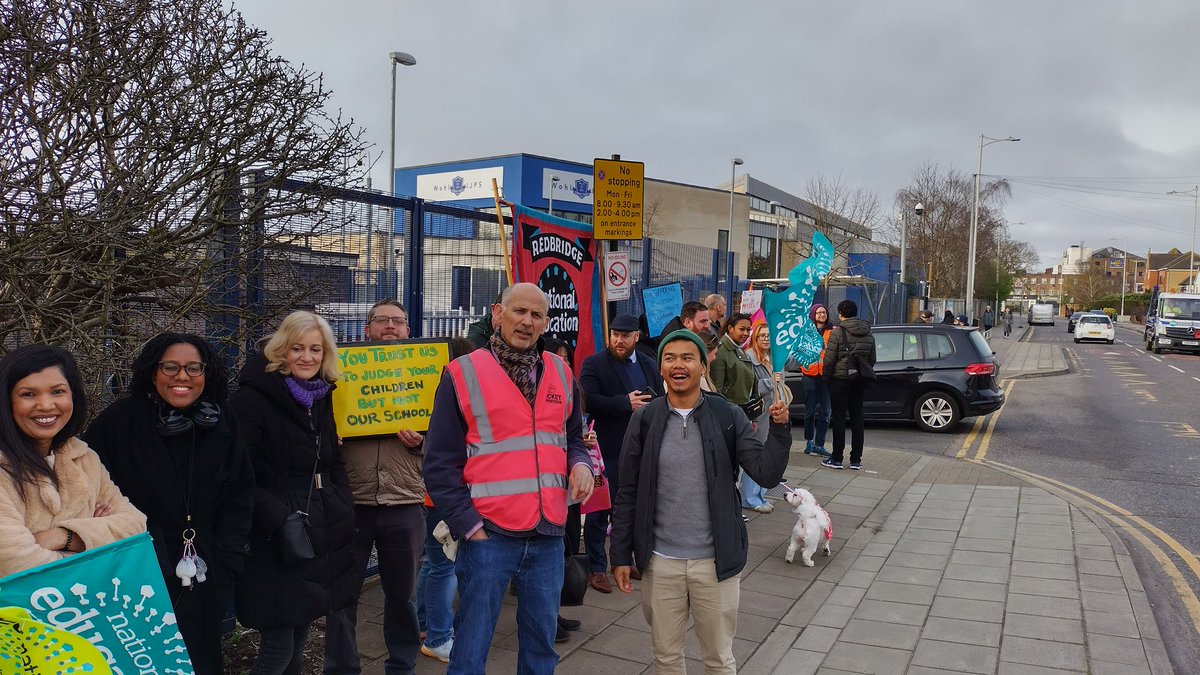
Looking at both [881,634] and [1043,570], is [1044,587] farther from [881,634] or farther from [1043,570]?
[881,634]

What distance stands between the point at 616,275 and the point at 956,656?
3.94 meters

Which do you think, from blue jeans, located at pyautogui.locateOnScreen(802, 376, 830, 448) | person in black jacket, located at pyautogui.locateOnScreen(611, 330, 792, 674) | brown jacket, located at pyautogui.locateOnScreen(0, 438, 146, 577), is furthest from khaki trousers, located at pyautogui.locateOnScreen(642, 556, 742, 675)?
blue jeans, located at pyautogui.locateOnScreen(802, 376, 830, 448)

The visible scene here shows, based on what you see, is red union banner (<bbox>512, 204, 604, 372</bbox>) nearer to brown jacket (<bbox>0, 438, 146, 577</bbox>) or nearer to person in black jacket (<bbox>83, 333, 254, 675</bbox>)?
person in black jacket (<bbox>83, 333, 254, 675</bbox>)

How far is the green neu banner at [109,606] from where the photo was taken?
2.16 m

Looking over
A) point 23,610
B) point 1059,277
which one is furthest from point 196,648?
point 1059,277

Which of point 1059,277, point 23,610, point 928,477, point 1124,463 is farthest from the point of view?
point 1059,277

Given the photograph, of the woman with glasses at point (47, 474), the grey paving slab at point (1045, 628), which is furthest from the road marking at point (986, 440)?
the woman with glasses at point (47, 474)

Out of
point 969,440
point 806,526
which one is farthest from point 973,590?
point 969,440

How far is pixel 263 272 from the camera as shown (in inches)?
165

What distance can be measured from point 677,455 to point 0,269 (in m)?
2.66

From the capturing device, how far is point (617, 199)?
6.83 m

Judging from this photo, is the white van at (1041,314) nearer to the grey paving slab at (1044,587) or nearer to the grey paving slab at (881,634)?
the grey paving slab at (1044,587)

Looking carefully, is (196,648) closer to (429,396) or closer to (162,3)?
(429,396)

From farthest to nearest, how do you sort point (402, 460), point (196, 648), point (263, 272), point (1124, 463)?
point (1124, 463), point (263, 272), point (402, 460), point (196, 648)
